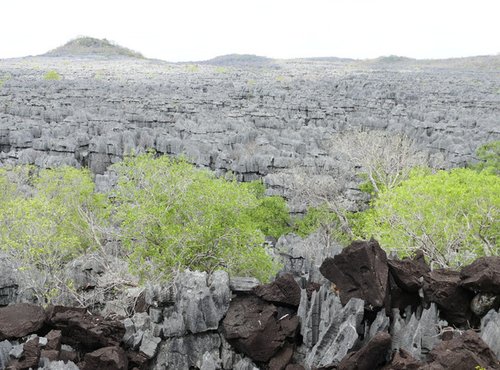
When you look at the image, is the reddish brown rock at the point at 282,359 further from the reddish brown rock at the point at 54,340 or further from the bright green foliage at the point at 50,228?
the bright green foliage at the point at 50,228

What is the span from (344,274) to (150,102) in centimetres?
7970

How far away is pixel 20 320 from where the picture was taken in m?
18.8

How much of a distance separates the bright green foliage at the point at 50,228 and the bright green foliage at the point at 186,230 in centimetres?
251

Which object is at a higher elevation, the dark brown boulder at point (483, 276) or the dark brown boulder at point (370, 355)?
the dark brown boulder at point (483, 276)

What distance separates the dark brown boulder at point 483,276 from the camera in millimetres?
16578

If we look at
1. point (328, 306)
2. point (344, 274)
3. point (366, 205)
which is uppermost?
point (344, 274)

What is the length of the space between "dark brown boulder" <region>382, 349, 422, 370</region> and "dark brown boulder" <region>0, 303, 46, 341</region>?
12100 millimetres

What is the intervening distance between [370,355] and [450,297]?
3.56 m

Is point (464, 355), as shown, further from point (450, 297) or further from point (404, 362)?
point (450, 297)

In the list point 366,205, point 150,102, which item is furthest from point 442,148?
point 150,102

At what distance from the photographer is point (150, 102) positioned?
93250 millimetres

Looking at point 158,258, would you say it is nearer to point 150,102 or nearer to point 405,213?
point 405,213

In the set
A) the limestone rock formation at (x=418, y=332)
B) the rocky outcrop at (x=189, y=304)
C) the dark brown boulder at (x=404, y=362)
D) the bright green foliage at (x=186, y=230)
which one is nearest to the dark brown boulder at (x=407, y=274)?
the limestone rock formation at (x=418, y=332)

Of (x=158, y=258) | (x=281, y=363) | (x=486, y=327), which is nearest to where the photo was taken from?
(x=486, y=327)
